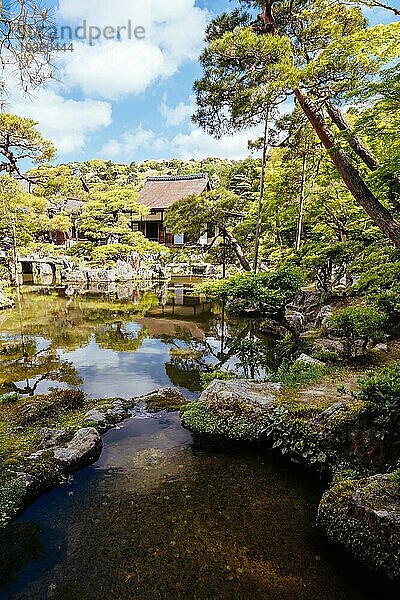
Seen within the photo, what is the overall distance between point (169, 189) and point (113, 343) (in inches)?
995

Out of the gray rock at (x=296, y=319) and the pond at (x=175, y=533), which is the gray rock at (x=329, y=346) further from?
the pond at (x=175, y=533)

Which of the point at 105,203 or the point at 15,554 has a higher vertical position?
the point at 105,203

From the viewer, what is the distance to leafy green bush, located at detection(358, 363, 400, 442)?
437 centimetres

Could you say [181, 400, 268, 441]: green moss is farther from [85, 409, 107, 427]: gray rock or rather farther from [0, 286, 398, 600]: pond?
[85, 409, 107, 427]: gray rock

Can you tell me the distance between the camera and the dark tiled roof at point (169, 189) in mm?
33122

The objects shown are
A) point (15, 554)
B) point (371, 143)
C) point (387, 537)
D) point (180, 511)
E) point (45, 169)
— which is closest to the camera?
point (387, 537)

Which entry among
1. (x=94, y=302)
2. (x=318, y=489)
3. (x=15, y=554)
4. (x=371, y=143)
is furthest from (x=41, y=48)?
(x=94, y=302)

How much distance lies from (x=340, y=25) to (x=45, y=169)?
12.8 metres

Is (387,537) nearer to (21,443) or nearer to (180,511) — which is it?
(180,511)

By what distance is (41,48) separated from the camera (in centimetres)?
309

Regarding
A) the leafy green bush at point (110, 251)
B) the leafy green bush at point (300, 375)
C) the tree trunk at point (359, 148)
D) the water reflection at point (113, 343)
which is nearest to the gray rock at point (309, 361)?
the leafy green bush at point (300, 375)

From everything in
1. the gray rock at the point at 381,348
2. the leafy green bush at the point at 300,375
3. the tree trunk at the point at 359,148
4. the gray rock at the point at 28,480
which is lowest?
the gray rock at the point at 28,480

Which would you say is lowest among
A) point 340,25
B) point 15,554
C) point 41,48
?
point 15,554

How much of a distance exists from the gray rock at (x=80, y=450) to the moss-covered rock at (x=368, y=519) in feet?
10.2
